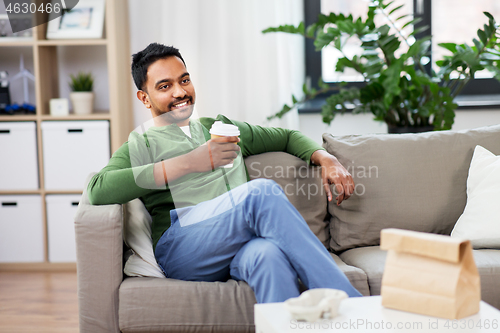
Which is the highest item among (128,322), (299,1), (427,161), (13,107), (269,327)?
(299,1)

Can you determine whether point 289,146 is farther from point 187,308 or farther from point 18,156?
point 18,156

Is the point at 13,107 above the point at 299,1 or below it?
below

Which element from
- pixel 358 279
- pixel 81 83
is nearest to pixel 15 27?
pixel 81 83

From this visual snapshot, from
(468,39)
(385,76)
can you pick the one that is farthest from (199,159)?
(468,39)

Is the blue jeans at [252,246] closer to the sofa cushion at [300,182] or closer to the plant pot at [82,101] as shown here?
the sofa cushion at [300,182]

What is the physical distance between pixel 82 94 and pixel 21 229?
31.8 inches

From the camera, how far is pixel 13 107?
2650mm

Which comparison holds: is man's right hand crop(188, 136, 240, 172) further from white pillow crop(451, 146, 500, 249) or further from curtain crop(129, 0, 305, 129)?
curtain crop(129, 0, 305, 129)

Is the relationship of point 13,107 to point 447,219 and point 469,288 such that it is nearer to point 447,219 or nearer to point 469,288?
point 447,219

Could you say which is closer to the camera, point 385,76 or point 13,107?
point 385,76

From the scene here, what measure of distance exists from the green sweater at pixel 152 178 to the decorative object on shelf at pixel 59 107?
3.91 ft

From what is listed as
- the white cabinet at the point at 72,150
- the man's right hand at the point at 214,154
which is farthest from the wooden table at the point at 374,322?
the white cabinet at the point at 72,150

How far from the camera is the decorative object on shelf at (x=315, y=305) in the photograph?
0.92m

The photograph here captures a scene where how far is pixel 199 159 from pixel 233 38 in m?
1.57
